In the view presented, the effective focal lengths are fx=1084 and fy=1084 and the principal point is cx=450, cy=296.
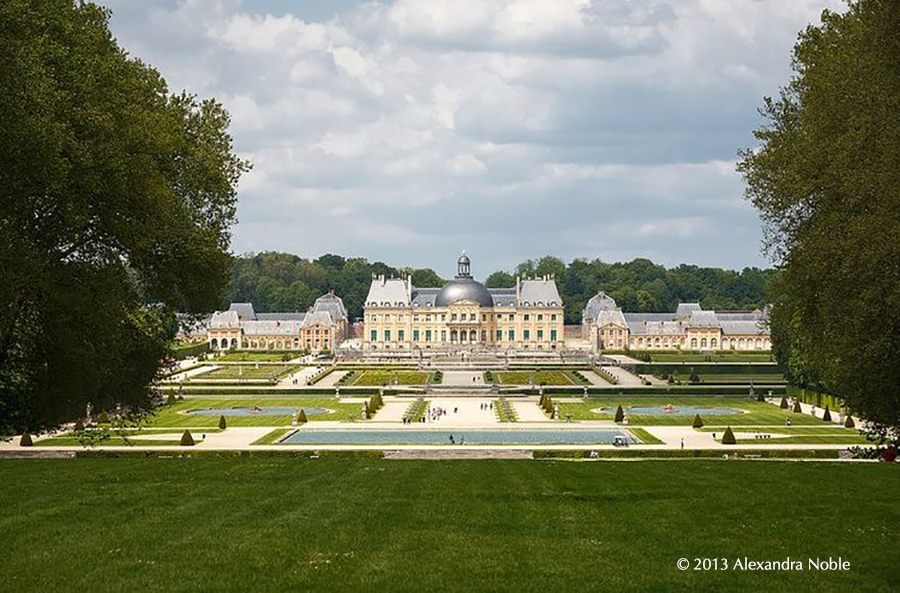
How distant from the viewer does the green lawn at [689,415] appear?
43822 mm

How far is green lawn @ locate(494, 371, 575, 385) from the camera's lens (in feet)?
209

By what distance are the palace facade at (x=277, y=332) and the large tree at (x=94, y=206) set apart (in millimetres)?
84534

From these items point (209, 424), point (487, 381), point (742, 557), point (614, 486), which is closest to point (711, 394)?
point (487, 381)

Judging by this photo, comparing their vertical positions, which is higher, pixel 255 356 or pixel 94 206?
pixel 94 206

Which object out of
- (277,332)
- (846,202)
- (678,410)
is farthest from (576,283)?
(846,202)

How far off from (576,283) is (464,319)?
45.5m

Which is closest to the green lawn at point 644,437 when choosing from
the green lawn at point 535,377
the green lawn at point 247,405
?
the green lawn at point 247,405

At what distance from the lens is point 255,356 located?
310 ft

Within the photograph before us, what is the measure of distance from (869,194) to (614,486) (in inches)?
221

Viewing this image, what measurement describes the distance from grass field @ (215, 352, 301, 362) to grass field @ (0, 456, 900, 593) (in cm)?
7064

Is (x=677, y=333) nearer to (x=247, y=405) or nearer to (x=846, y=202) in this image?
(x=247, y=405)

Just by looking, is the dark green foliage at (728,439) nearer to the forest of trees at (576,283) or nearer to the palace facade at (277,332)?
the palace facade at (277,332)

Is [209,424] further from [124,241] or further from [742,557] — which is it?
[742,557]

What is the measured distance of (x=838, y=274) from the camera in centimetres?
1579
